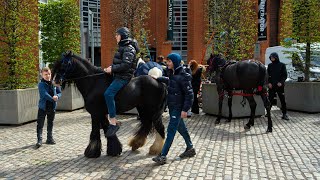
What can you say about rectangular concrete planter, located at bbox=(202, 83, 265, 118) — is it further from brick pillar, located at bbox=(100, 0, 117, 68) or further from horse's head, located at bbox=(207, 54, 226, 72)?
brick pillar, located at bbox=(100, 0, 117, 68)

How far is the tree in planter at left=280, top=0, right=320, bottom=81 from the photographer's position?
12.5 metres

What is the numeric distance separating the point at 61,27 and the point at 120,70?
9.39 m

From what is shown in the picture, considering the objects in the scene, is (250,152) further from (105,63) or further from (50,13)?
(105,63)

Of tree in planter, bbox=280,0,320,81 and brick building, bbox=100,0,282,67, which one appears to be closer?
tree in planter, bbox=280,0,320,81

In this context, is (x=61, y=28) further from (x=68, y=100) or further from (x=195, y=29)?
(x=195, y=29)

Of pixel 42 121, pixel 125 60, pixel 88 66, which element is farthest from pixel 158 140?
pixel 42 121

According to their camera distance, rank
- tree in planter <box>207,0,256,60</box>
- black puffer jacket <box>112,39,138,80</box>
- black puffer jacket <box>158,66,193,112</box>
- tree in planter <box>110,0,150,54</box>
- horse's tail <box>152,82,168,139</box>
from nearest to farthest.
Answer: black puffer jacket <box>158,66,193,112</box>, black puffer jacket <box>112,39,138,80</box>, horse's tail <box>152,82,168,139</box>, tree in planter <box>207,0,256,60</box>, tree in planter <box>110,0,150,54</box>

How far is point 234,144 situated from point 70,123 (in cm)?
530

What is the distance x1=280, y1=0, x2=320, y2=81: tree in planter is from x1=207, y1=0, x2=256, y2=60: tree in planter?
126cm

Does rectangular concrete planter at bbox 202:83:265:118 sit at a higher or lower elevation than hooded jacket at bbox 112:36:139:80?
lower

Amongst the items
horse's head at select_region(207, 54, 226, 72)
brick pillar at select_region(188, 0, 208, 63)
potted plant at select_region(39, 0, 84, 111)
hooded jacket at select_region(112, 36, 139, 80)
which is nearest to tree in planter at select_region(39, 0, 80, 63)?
potted plant at select_region(39, 0, 84, 111)

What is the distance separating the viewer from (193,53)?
114 feet

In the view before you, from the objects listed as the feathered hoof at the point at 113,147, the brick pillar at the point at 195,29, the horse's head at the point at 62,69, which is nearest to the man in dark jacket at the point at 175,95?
the feathered hoof at the point at 113,147

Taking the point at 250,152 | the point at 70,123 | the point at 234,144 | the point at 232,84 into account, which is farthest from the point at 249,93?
the point at 70,123
